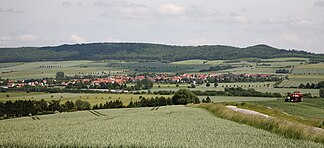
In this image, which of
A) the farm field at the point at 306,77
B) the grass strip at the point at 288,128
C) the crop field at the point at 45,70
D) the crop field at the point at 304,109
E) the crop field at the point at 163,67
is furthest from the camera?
the crop field at the point at 163,67

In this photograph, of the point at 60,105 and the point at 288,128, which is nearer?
the point at 288,128

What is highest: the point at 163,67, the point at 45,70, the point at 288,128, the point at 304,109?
the point at 288,128

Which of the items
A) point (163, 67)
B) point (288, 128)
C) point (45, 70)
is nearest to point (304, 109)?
point (288, 128)

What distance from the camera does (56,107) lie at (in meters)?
70.0

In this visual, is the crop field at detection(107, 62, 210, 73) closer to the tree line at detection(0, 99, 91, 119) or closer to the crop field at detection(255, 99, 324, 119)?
the tree line at detection(0, 99, 91, 119)

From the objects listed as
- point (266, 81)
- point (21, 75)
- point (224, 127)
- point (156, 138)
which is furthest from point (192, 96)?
point (21, 75)

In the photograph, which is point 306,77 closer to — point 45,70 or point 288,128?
point 288,128

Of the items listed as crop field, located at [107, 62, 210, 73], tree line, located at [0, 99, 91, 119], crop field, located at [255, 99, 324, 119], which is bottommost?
tree line, located at [0, 99, 91, 119]

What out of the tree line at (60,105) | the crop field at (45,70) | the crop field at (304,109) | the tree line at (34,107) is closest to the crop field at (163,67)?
the crop field at (45,70)

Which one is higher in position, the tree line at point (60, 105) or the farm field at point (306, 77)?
the farm field at point (306, 77)

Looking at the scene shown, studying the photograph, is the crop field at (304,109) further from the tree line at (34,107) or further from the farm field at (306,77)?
the farm field at (306,77)

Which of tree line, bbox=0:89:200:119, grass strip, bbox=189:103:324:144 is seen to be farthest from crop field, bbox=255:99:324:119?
tree line, bbox=0:89:200:119

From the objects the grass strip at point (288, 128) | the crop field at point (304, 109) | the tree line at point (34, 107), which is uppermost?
the grass strip at point (288, 128)

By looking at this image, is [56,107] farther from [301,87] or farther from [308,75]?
[308,75]
